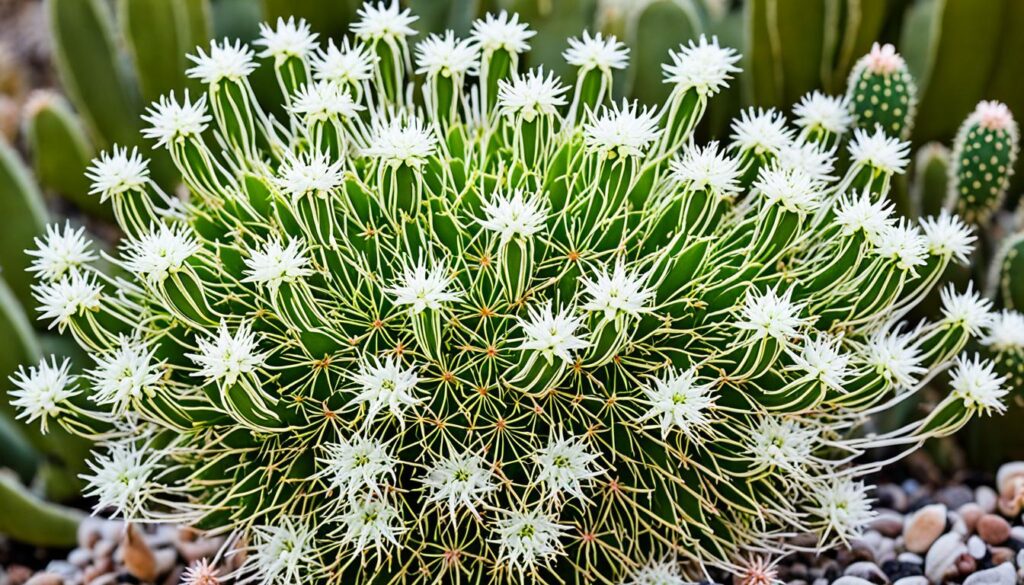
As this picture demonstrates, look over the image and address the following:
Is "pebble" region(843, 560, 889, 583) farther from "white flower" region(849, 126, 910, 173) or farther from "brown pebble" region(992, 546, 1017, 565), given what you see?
"white flower" region(849, 126, 910, 173)

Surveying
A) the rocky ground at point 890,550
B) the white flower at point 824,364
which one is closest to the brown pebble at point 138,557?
the rocky ground at point 890,550

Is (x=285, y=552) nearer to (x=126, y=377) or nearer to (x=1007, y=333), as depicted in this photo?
(x=126, y=377)

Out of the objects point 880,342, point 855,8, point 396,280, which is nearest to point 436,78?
point 396,280

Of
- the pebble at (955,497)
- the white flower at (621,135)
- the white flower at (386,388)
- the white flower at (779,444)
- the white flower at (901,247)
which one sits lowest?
the pebble at (955,497)

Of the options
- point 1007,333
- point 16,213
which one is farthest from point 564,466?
point 16,213

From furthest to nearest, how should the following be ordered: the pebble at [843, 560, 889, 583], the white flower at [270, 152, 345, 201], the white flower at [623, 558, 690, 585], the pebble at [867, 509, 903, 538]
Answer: the pebble at [867, 509, 903, 538]
the pebble at [843, 560, 889, 583]
the white flower at [623, 558, 690, 585]
the white flower at [270, 152, 345, 201]

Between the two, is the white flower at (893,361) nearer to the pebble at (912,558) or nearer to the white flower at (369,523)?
the pebble at (912,558)

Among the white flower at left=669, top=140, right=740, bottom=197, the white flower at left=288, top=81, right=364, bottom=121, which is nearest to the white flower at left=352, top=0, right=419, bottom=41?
the white flower at left=288, top=81, right=364, bottom=121
